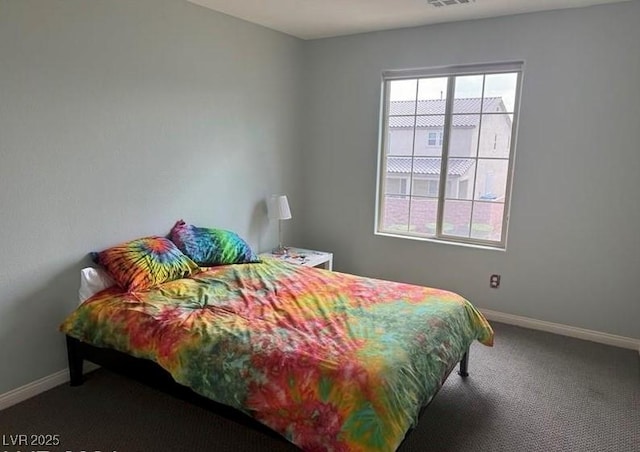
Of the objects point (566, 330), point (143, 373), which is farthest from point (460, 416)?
point (143, 373)

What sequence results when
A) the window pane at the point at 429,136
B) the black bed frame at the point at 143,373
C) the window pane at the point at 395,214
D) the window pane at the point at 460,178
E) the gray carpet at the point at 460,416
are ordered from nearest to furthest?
1. the black bed frame at the point at 143,373
2. the gray carpet at the point at 460,416
3. the window pane at the point at 460,178
4. the window pane at the point at 429,136
5. the window pane at the point at 395,214

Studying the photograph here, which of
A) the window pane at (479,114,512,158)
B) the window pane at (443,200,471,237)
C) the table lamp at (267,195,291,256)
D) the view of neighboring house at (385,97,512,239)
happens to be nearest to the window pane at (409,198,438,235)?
the view of neighboring house at (385,97,512,239)

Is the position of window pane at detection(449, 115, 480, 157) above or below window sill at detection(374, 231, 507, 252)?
above

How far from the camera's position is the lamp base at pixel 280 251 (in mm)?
3977

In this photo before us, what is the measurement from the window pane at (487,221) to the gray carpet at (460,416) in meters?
1.15

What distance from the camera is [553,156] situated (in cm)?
331

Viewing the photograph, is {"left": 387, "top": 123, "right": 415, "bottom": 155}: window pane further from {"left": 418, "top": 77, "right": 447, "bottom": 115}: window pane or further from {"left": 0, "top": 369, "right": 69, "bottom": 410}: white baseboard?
{"left": 0, "top": 369, "right": 69, "bottom": 410}: white baseboard

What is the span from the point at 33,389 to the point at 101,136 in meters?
1.54

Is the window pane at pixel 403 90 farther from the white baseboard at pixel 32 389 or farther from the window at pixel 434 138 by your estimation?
the white baseboard at pixel 32 389

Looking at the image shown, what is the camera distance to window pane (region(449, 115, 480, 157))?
3674 millimetres

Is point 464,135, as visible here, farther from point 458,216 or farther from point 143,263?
point 143,263

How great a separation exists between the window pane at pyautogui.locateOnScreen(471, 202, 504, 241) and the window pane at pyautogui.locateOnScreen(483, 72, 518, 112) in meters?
0.80

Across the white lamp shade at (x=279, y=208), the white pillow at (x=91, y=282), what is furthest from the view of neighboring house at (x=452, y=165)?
the white pillow at (x=91, y=282)

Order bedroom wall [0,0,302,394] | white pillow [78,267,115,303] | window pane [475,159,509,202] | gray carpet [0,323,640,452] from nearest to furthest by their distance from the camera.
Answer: gray carpet [0,323,640,452]
bedroom wall [0,0,302,394]
white pillow [78,267,115,303]
window pane [475,159,509,202]
